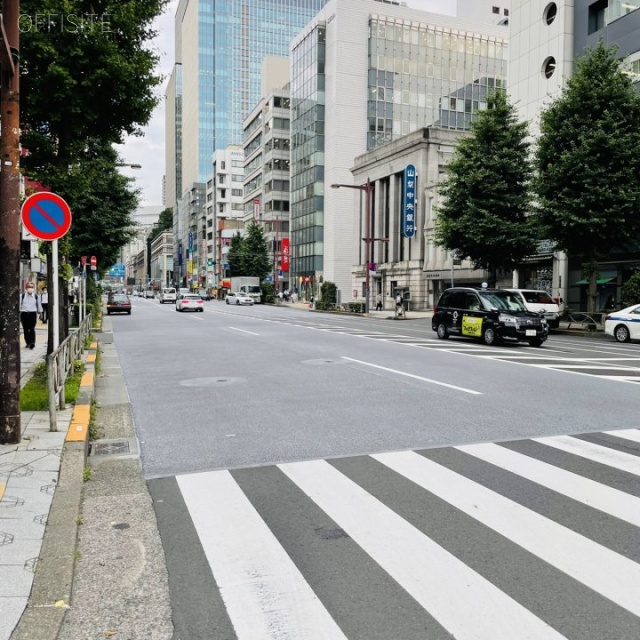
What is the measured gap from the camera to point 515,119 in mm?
33281

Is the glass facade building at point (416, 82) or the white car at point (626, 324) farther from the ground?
the glass facade building at point (416, 82)

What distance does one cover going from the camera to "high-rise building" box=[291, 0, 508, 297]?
71.5 m

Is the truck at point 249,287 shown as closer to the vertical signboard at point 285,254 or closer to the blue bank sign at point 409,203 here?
the vertical signboard at point 285,254

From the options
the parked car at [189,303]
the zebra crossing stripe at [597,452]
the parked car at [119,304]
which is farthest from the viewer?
the parked car at [189,303]

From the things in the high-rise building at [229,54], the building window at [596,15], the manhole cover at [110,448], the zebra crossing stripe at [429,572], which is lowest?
the manhole cover at [110,448]

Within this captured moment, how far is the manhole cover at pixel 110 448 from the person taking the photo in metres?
6.60

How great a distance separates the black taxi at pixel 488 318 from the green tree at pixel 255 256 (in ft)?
209

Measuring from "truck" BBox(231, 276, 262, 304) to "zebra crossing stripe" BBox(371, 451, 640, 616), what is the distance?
68.8 meters

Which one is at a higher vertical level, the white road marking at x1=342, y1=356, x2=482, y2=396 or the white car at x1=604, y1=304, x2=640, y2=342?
the white car at x1=604, y1=304, x2=640, y2=342

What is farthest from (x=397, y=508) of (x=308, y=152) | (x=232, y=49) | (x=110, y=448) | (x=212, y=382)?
(x=232, y=49)

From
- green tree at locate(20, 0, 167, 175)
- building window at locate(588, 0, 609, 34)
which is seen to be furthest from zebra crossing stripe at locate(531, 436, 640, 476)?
building window at locate(588, 0, 609, 34)

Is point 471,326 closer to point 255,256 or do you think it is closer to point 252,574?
point 252,574

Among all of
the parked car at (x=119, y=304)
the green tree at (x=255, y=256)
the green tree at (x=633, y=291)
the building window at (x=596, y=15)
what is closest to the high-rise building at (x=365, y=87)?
the green tree at (x=255, y=256)

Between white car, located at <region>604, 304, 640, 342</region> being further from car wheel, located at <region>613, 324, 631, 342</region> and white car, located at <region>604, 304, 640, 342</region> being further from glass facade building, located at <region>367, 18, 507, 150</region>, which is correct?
glass facade building, located at <region>367, 18, 507, 150</region>
